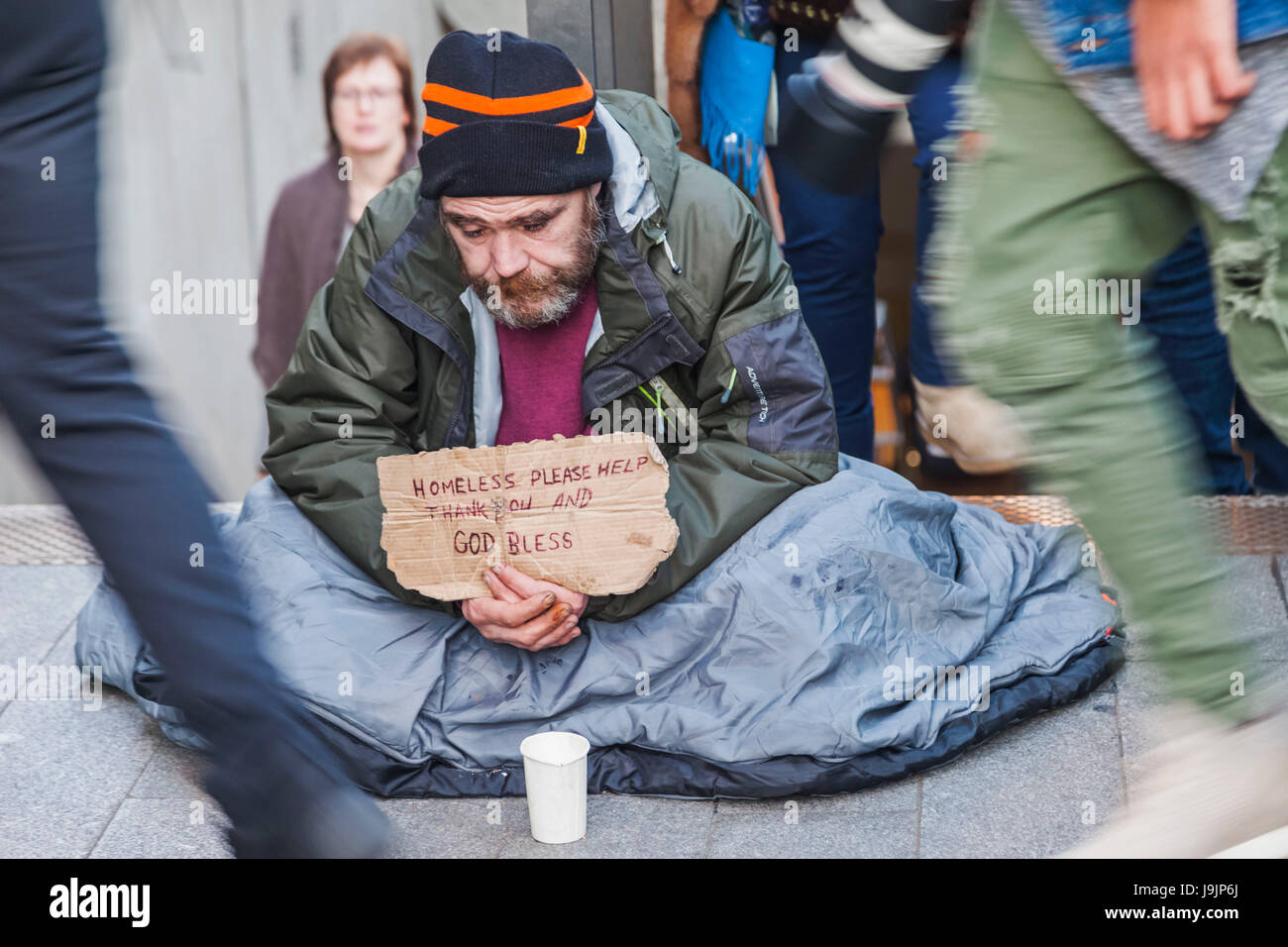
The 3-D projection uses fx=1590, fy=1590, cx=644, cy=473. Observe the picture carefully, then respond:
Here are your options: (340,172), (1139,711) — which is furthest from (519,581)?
(340,172)

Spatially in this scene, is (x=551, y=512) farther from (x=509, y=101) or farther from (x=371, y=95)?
(x=371, y=95)

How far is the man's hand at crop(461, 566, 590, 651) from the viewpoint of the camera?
7.80 ft

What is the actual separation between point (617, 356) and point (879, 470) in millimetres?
543

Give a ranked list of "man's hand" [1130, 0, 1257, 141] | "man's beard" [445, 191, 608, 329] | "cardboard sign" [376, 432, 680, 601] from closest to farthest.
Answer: "man's hand" [1130, 0, 1257, 141]
"cardboard sign" [376, 432, 680, 601]
"man's beard" [445, 191, 608, 329]

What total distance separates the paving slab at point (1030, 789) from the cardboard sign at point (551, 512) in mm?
549

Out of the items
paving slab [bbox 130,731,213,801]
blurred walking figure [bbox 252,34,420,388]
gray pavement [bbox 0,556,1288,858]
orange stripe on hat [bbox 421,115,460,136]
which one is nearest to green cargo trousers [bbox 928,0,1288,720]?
gray pavement [bbox 0,556,1288,858]

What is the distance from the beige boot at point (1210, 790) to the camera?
1.46m

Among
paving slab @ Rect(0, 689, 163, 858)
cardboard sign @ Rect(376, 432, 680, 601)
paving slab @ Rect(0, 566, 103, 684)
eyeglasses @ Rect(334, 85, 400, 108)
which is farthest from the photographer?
eyeglasses @ Rect(334, 85, 400, 108)

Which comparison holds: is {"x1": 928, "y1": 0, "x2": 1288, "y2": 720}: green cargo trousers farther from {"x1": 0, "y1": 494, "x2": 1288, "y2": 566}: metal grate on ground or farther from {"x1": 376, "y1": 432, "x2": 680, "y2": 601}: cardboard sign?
{"x1": 0, "y1": 494, "x2": 1288, "y2": 566}: metal grate on ground

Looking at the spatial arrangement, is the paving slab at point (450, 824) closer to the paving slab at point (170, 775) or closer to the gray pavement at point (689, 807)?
the gray pavement at point (689, 807)

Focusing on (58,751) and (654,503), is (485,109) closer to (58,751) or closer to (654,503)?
(654,503)

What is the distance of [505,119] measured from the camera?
2.39 m

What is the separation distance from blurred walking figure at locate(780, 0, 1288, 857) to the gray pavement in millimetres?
646

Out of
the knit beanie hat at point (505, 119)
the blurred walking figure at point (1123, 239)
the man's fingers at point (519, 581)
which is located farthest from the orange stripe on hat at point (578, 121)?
the blurred walking figure at point (1123, 239)
